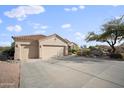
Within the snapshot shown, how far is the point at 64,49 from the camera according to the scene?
28516mm

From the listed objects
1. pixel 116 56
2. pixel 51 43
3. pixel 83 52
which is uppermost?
pixel 51 43

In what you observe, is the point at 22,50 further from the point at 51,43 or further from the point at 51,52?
the point at 51,43

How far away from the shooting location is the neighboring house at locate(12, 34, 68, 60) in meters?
23.8

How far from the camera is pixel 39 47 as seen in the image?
2583 cm

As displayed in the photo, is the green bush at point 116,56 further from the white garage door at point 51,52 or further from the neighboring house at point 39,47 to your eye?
the white garage door at point 51,52

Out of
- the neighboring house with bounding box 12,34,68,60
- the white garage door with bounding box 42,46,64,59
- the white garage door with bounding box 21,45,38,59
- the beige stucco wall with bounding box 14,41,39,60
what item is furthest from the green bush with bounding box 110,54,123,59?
the beige stucco wall with bounding box 14,41,39,60

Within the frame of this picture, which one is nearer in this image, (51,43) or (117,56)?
(51,43)

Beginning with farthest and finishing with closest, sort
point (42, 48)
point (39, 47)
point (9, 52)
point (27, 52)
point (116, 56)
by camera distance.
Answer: point (116, 56) < point (42, 48) < point (39, 47) < point (9, 52) < point (27, 52)

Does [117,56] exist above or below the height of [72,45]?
below

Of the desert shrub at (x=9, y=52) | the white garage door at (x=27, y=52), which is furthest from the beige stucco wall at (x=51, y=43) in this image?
the desert shrub at (x=9, y=52)

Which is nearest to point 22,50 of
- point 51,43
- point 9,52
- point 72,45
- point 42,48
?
point 9,52

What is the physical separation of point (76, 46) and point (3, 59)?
1154 centimetres
